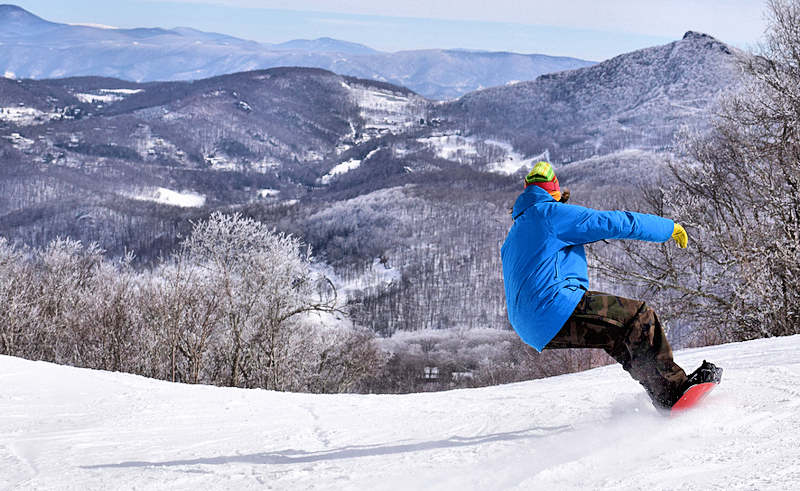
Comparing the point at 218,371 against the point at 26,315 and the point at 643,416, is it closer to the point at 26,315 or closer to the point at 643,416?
the point at 26,315

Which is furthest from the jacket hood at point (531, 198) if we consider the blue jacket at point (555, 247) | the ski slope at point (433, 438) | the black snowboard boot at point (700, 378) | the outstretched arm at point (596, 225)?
the ski slope at point (433, 438)

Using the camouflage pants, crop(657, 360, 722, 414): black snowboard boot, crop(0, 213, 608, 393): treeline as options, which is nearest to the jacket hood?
the camouflage pants

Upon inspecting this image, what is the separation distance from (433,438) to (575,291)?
2028 mm

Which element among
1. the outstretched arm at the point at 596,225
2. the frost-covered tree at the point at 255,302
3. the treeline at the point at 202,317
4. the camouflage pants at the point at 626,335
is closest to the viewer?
the outstretched arm at the point at 596,225

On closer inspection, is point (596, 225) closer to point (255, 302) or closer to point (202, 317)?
point (255, 302)

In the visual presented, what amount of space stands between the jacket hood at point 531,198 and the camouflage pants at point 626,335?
0.72 meters

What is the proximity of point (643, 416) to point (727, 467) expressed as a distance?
3.62 ft

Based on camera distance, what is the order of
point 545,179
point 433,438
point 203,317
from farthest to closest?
point 203,317 < point 433,438 < point 545,179

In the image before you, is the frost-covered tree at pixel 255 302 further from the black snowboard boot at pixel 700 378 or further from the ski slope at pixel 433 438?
the black snowboard boot at pixel 700 378

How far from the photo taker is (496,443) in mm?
5016

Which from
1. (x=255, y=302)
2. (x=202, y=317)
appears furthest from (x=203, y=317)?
(x=255, y=302)

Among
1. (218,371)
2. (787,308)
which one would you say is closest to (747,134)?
(787,308)

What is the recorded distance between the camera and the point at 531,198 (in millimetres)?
4398

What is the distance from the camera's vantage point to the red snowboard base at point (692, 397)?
4.44 metres
